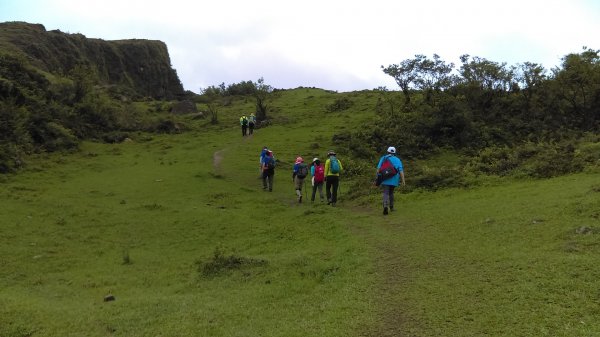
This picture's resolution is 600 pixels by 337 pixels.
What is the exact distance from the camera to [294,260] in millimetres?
11531

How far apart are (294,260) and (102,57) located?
61.6 m

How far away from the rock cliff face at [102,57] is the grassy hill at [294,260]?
27.2m

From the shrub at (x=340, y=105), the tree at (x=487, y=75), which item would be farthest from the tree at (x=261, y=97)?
the tree at (x=487, y=75)

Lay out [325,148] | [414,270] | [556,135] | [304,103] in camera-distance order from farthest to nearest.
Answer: [304,103], [325,148], [556,135], [414,270]

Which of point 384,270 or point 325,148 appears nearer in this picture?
point 384,270

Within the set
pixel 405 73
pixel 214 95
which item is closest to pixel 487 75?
pixel 405 73

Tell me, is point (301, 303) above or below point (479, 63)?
below

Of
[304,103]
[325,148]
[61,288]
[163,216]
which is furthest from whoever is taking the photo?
[304,103]

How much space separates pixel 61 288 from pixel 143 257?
2877 millimetres

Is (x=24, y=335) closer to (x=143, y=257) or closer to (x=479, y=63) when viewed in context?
(x=143, y=257)

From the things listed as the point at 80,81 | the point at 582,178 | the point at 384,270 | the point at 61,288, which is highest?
the point at 80,81

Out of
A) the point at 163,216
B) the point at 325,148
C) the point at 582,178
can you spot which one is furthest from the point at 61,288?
the point at 325,148

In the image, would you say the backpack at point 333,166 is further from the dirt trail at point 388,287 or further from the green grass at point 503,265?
the dirt trail at point 388,287

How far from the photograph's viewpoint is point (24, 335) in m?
8.55
